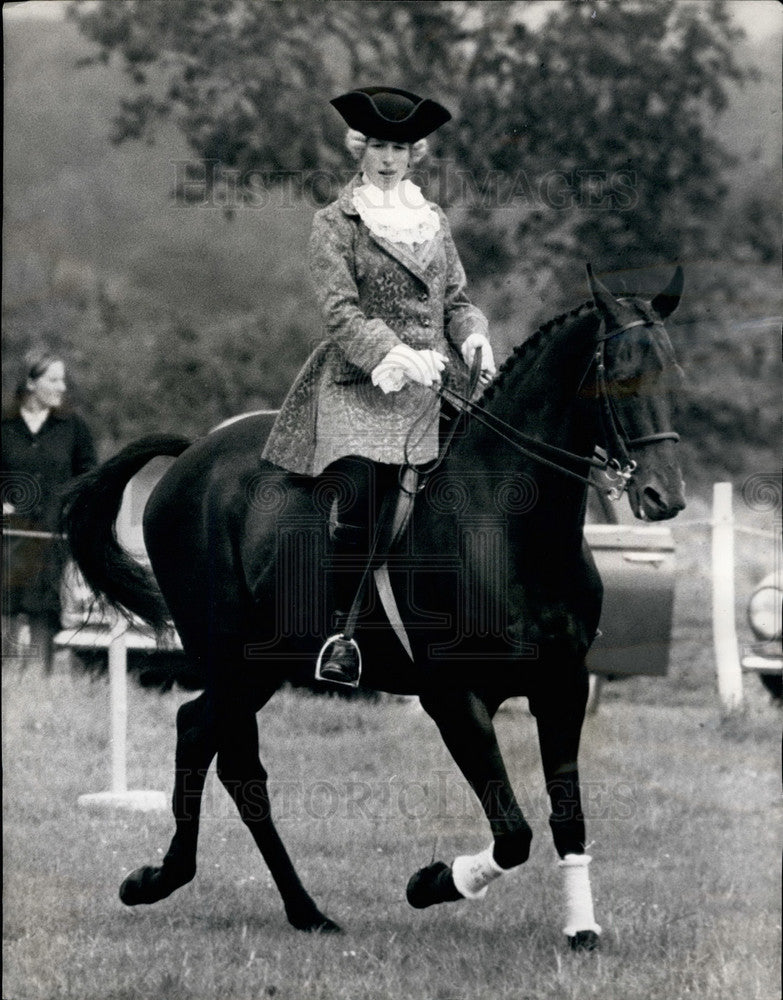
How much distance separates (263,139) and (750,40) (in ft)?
11.7

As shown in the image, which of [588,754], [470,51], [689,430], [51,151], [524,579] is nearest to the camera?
[524,579]

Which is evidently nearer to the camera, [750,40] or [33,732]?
[33,732]

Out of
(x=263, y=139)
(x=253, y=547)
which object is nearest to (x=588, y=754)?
(x=253, y=547)

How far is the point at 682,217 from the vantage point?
11.8m

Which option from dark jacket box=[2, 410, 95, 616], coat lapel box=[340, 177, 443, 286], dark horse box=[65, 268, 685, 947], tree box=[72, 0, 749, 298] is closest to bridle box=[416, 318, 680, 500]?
dark horse box=[65, 268, 685, 947]

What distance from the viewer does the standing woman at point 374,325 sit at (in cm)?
537

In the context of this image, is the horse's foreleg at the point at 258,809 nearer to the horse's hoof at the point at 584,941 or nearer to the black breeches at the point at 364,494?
Answer: the horse's hoof at the point at 584,941

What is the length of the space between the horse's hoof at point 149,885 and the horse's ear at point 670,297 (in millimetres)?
2683

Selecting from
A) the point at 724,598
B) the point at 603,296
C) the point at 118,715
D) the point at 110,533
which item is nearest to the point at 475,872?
the point at 603,296

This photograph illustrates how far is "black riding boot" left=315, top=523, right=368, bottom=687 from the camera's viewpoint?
212 inches

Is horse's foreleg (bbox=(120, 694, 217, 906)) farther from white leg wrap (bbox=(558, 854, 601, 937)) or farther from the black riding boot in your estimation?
white leg wrap (bbox=(558, 854, 601, 937))

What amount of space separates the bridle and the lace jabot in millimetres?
590

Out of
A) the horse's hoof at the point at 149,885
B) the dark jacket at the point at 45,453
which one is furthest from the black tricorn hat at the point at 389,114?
the dark jacket at the point at 45,453

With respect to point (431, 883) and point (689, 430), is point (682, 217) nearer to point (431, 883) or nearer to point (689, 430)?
point (689, 430)
